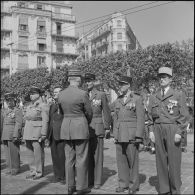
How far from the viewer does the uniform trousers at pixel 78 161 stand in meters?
5.11

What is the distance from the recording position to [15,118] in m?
7.10

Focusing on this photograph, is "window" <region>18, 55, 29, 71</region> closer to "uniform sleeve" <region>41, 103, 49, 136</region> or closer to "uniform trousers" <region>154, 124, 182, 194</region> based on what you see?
"uniform sleeve" <region>41, 103, 49, 136</region>

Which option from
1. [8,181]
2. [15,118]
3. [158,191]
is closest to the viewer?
[158,191]

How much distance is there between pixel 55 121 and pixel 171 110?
2.29 metres

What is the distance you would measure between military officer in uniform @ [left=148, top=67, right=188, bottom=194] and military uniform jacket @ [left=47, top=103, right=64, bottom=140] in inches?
72.8

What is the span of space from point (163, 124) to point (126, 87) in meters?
0.97

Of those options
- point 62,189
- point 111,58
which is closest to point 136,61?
point 111,58

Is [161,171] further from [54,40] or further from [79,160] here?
[54,40]

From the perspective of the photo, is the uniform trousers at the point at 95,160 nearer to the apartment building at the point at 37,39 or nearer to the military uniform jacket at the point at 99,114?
the military uniform jacket at the point at 99,114

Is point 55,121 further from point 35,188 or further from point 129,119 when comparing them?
point 129,119

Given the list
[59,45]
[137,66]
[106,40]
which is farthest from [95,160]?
[106,40]

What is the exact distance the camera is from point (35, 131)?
21.2 ft

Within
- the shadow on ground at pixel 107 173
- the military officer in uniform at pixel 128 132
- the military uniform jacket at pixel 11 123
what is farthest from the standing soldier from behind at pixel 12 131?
the military officer in uniform at pixel 128 132

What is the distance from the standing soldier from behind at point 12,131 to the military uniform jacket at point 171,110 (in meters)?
3.22
